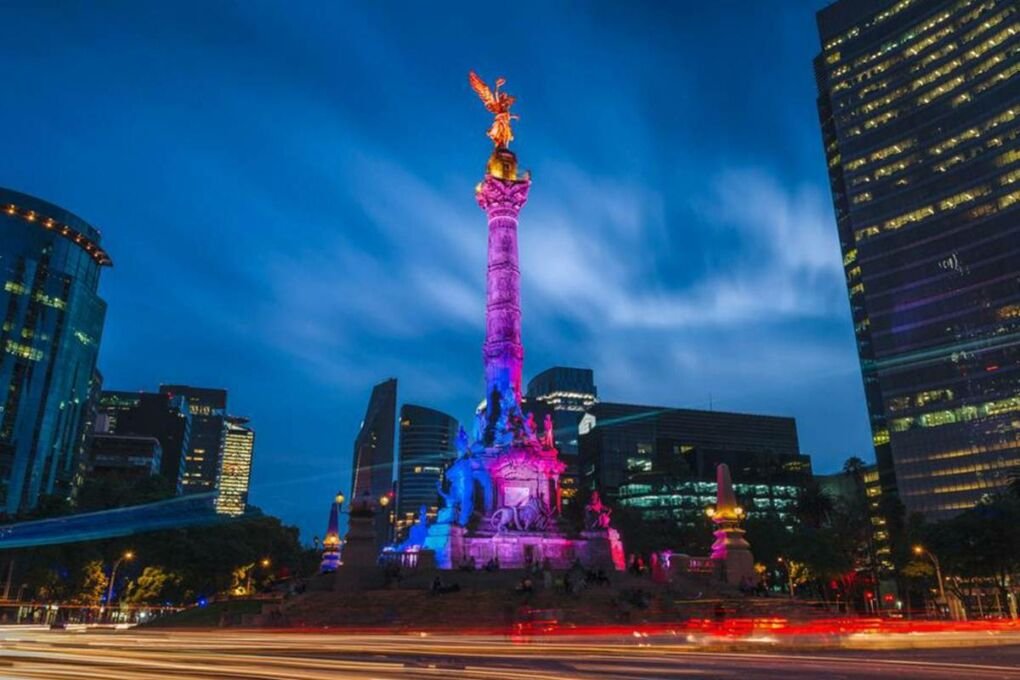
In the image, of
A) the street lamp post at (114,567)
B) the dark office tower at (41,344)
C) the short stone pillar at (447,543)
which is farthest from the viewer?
the dark office tower at (41,344)

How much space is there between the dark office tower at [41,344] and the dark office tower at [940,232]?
335ft

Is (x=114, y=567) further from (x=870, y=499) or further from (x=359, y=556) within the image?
(x=870, y=499)

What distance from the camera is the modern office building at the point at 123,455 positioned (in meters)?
123

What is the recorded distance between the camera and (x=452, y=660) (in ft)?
48.1

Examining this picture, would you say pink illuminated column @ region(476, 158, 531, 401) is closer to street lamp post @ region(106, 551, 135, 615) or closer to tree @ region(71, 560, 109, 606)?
street lamp post @ region(106, 551, 135, 615)

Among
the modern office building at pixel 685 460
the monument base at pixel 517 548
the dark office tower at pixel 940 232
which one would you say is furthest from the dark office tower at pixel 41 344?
the dark office tower at pixel 940 232

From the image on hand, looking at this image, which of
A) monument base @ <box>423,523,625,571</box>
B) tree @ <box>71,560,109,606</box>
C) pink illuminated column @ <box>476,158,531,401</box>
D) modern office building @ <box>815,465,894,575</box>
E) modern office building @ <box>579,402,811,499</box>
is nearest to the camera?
monument base @ <box>423,523,625,571</box>

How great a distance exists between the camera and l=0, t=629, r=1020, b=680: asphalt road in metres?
12.0

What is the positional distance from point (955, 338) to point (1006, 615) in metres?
38.7

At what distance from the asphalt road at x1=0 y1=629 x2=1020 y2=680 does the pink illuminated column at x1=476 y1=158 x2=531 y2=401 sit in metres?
33.3

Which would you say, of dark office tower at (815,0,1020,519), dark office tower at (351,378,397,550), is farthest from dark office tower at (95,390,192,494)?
dark office tower at (815,0,1020,519)

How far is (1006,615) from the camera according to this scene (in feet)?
186

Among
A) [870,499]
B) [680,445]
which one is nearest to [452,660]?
[870,499]

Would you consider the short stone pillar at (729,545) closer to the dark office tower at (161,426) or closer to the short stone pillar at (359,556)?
the short stone pillar at (359,556)
